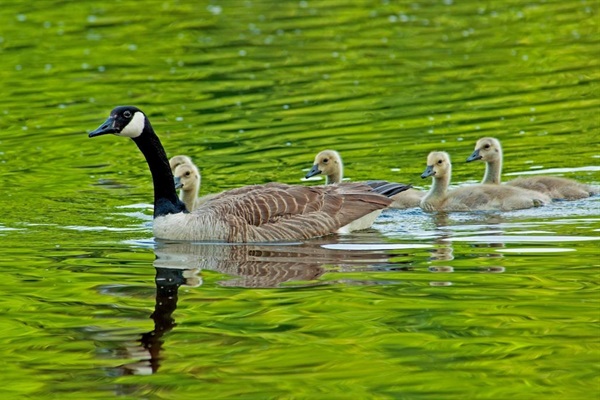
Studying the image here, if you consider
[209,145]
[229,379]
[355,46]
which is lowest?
[229,379]

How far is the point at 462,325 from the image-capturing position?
9984 mm

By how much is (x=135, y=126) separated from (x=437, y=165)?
4080 mm

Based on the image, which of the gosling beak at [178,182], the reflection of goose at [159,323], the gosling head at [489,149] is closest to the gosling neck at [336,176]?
the gosling head at [489,149]

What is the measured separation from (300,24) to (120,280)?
65.9 feet

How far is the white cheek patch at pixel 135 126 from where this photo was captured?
566 inches

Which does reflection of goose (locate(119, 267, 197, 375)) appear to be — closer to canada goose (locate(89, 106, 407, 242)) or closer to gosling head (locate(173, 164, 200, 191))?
canada goose (locate(89, 106, 407, 242))

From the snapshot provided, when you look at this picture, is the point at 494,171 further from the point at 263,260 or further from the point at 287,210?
the point at 263,260

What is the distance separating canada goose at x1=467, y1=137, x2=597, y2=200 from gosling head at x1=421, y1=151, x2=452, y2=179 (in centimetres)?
69

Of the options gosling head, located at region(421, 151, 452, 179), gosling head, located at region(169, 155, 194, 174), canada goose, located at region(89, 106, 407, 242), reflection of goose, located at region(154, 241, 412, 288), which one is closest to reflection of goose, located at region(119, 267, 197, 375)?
reflection of goose, located at region(154, 241, 412, 288)

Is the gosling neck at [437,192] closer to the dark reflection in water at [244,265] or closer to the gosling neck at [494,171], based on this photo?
the gosling neck at [494,171]

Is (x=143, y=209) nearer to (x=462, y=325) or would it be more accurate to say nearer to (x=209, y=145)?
(x=209, y=145)

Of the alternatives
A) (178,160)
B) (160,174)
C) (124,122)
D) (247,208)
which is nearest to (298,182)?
(178,160)

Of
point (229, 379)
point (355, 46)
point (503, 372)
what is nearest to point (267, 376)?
point (229, 379)

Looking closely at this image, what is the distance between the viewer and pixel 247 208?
14.3 m
